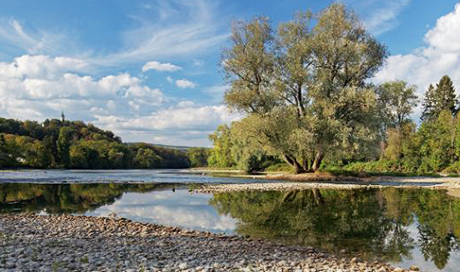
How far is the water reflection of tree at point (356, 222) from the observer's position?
1049 cm

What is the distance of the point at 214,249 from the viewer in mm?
9602

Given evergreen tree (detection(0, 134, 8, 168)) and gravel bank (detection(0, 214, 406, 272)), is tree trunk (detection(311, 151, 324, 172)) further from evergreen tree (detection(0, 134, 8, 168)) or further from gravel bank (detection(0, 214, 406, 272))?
evergreen tree (detection(0, 134, 8, 168))

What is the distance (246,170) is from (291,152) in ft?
104

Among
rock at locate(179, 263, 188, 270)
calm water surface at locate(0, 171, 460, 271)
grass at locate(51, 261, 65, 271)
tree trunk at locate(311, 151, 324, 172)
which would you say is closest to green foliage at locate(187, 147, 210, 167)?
tree trunk at locate(311, 151, 324, 172)

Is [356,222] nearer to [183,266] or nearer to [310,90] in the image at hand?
[183,266]

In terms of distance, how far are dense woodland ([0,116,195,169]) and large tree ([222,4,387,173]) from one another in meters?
73.8

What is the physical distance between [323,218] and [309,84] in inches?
992

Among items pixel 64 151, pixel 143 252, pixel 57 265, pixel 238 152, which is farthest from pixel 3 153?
pixel 57 265

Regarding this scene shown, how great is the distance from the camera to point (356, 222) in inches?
569

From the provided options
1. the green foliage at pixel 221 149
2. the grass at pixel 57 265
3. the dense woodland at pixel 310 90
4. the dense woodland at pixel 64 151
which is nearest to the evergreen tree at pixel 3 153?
the dense woodland at pixel 64 151

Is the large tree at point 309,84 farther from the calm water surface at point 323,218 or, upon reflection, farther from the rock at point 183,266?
the rock at point 183,266

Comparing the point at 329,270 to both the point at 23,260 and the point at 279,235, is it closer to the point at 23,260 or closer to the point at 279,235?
the point at 279,235

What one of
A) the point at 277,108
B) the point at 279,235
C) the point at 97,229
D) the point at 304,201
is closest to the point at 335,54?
the point at 277,108

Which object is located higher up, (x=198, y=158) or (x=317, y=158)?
(x=198, y=158)
